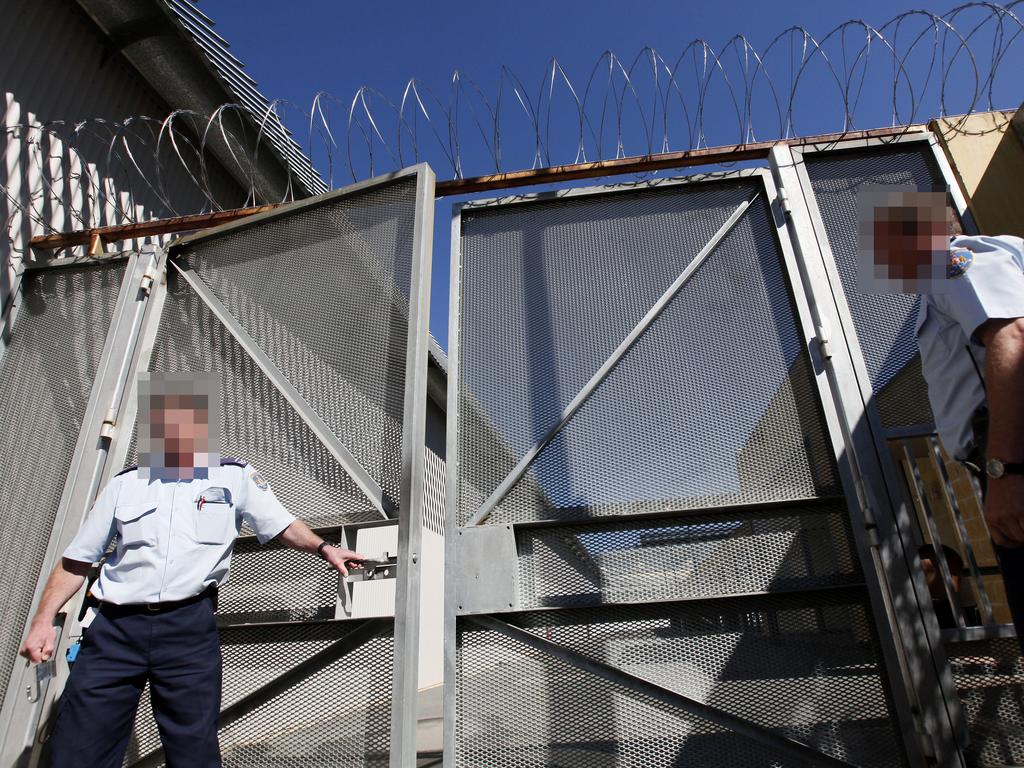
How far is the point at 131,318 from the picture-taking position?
367 cm

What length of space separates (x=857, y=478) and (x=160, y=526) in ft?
9.09

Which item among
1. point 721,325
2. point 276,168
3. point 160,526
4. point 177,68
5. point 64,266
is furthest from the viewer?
point 276,168

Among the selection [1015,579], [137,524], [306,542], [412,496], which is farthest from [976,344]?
[137,524]

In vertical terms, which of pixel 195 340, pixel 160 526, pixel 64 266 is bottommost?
pixel 160 526

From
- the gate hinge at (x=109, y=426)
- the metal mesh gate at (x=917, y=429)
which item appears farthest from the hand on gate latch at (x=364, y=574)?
the metal mesh gate at (x=917, y=429)

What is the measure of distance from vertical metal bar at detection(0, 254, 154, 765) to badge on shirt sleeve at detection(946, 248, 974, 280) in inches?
150

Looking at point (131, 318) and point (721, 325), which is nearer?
point (721, 325)

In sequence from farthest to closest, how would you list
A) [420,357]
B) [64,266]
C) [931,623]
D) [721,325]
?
1. [64,266]
2. [721,325]
3. [420,357]
4. [931,623]

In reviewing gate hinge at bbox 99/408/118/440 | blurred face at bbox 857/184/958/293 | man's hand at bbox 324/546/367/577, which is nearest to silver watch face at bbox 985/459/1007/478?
blurred face at bbox 857/184/958/293

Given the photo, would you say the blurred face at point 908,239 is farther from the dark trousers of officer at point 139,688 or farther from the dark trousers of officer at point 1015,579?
the dark trousers of officer at point 139,688

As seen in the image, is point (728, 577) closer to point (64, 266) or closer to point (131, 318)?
point (131, 318)

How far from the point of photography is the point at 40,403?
3.77 meters

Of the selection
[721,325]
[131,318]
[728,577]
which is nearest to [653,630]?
[728,577]

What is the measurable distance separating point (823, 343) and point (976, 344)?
3.66 ft
